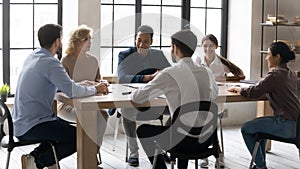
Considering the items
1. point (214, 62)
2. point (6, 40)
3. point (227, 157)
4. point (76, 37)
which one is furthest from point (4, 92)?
point (227, 157)

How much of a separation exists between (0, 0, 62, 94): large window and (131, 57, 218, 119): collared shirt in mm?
2594

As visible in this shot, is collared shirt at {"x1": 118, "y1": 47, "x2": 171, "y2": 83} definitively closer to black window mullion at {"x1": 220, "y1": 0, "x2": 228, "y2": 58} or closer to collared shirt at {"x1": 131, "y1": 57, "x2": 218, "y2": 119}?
collared shirt at {"x1": 131, "y1": 57, "x2": 218, "y2": 119}

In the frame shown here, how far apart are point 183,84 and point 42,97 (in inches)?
39.2

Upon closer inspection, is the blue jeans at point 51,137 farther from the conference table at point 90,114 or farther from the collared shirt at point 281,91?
the collared shirt at point 281,91

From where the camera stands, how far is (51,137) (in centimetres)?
343

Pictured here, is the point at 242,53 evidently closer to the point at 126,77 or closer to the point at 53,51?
the point at 126,77

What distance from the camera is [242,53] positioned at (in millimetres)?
6355

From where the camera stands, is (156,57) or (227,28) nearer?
(156,57)

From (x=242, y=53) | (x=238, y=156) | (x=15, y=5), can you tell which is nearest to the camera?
(x=238, y=156)

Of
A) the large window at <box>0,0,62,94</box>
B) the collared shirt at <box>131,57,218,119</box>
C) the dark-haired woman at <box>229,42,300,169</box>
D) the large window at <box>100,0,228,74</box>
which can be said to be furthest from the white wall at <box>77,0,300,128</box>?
the collared shirt at <box>131,57,218,119</box>

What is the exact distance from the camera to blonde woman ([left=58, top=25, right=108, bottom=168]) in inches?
163

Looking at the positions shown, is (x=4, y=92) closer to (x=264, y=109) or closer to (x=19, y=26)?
(x=19, y=26)

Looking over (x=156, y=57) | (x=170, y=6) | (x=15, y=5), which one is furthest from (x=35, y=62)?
(x=170, y=6)

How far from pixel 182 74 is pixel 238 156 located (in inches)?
77.0
